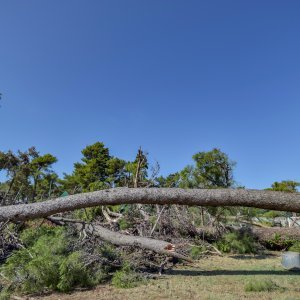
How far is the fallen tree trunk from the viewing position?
17.1ft

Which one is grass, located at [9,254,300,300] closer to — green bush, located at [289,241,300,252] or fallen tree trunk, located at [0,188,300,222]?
fallen tree trunk, located at [0,188,300,222]

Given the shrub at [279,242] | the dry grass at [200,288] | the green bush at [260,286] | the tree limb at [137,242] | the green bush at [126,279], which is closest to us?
the dry grass at [200,288]

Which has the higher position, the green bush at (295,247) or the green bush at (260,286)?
the green bush at (295,247)

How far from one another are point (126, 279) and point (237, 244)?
18.4 ft

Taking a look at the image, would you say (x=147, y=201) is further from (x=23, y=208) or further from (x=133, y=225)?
(x=133, y=225)

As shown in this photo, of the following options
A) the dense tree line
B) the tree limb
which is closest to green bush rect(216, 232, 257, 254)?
the dense tree line

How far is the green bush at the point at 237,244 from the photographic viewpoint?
9781 mm

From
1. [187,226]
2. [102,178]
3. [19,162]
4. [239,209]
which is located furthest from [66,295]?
[102,178]

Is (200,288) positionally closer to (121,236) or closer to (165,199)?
(165,199)

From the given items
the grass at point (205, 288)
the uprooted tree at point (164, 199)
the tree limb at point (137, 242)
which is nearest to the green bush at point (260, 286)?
the grass at point (205, 288)

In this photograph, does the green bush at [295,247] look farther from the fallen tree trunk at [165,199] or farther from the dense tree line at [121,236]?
the fallen tree trunk at [165,199]

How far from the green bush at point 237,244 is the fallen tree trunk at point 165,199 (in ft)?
16.2

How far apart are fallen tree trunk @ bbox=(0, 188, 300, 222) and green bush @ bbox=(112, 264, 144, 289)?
1.24 meters

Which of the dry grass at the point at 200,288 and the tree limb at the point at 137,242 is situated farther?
the tree limb at the point at 137,242
